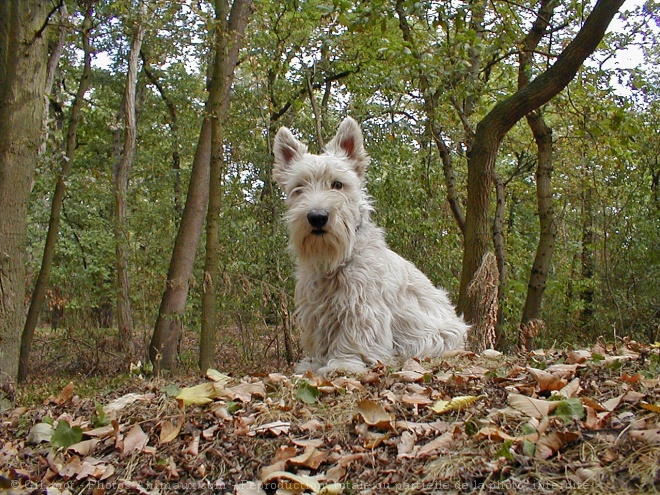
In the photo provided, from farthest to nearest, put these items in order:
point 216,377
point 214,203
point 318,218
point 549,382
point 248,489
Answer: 1. point 214,203
2. point 318,218
3. point 216,377
4. point 549,382
5. point 248,489

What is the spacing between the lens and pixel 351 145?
20.9 ft

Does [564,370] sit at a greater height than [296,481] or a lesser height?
greater

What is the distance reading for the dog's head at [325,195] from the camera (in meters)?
5.55

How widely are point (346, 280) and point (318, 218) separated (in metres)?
0.69

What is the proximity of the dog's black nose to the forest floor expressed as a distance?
1.55m

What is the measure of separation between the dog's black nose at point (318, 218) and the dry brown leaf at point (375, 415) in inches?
93.2

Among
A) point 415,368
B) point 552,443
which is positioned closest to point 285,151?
point 415,368

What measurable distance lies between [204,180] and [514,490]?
25.1ft

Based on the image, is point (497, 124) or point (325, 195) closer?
point (325, 195)

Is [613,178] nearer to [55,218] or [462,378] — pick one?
[462,378]

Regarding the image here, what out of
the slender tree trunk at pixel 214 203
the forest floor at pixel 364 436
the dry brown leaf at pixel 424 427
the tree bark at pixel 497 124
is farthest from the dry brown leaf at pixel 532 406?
the slender tree trunk at pixel 214 203

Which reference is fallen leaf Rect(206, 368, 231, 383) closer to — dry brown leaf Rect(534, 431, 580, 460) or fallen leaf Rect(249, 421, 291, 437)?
fallen leaf Rect(249, 421, 291, 437)

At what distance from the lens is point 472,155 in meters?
7.99

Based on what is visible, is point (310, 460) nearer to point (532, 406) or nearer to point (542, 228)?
point (532, 406)
